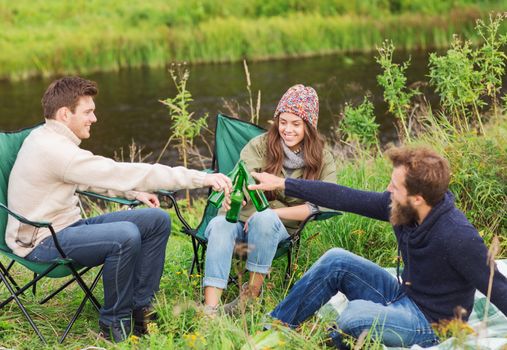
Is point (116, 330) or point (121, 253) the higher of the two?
point (121, 253)

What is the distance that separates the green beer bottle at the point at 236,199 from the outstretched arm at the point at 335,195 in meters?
0.08

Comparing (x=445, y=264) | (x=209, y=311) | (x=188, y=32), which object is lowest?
(x=209, y=311)

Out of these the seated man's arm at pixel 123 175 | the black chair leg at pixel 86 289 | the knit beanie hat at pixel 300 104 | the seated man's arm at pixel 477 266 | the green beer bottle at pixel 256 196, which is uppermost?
the knit beanie hat at pixel 300 104

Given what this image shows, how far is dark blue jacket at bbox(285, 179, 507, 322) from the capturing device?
2.67m

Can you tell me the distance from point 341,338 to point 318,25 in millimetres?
12381

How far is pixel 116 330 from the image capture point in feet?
10.6

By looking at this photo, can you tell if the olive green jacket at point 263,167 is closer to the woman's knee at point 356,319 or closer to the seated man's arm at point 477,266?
the woman's knee at point 356,319

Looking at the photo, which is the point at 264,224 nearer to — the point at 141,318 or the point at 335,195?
the point at 335,195

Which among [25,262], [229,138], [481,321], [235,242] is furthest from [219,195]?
[481,321]

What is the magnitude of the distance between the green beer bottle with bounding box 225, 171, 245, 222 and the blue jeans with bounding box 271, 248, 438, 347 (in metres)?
0.52

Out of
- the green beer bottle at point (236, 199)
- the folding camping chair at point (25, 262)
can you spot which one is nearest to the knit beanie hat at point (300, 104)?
the green beer bottle at point (236, 199)

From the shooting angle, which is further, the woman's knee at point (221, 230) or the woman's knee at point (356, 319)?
the woman's knee at point (221, 230)

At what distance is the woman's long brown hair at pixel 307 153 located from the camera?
148 inches

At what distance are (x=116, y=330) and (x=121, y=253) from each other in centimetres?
33
